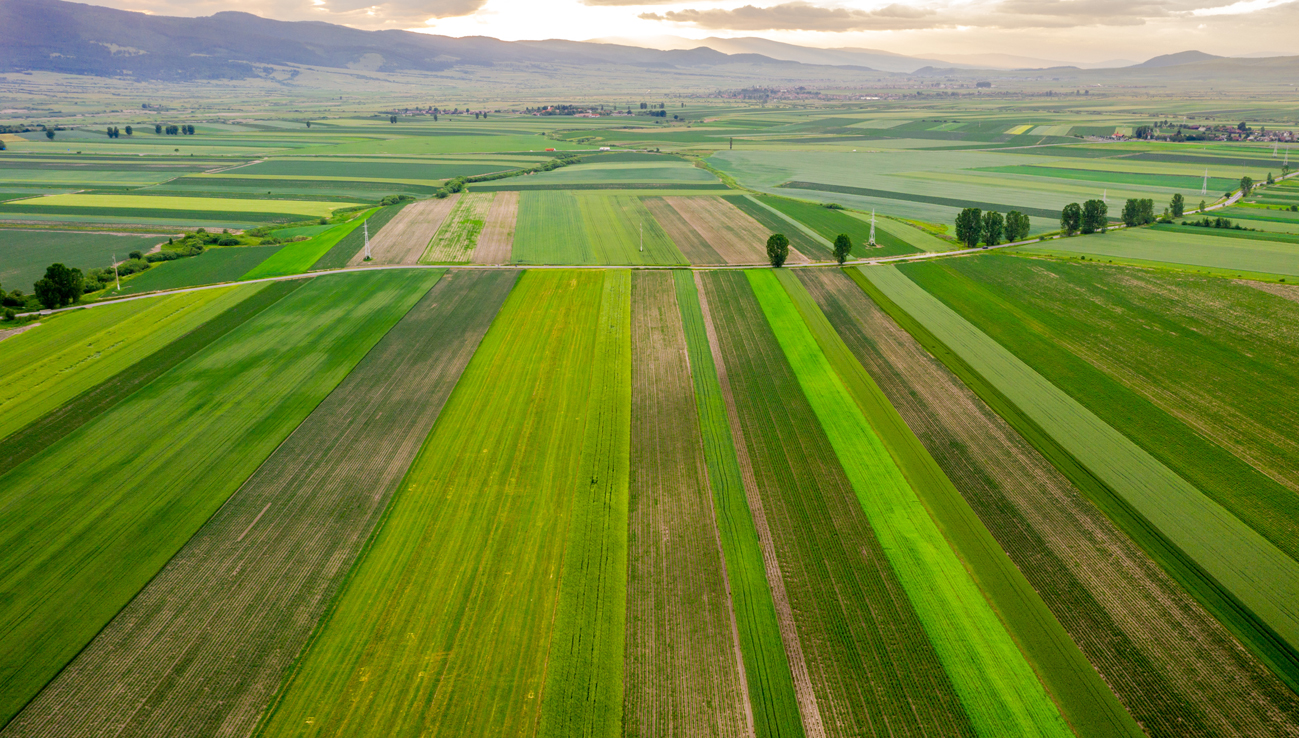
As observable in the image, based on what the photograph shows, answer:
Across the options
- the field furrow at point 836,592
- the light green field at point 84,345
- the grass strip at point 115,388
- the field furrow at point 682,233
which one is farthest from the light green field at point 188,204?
the field furrow at point 836,592

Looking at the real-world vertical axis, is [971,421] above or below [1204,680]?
above

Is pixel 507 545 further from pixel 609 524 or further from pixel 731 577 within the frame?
pixel 731 577

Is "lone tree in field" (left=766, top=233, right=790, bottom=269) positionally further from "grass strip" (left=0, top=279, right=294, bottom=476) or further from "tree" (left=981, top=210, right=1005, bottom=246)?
"grass strip" (left=0, top=279, right=294, bottom=476)

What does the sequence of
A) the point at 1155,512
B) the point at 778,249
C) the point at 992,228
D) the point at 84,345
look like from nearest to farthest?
the point at 1155,512, the point at 84,345, the point at 778,249, the point at 992,228

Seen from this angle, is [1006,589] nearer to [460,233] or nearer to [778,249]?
[778,249]

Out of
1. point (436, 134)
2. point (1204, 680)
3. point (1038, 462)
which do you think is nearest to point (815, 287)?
point (1038, 462)

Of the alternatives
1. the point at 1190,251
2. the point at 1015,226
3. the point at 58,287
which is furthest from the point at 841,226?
the point at 58,287
